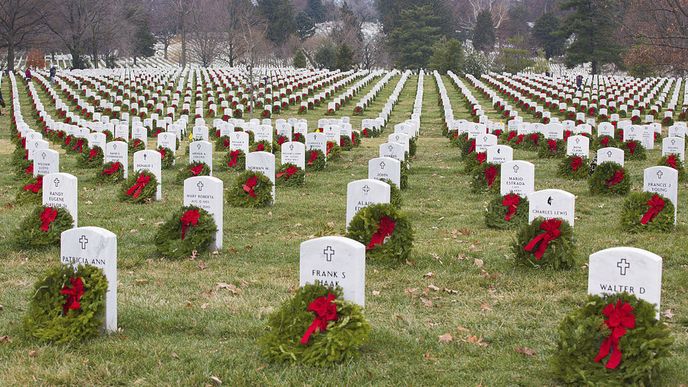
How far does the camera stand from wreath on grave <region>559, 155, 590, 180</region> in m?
17.2

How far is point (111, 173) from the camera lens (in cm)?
1697

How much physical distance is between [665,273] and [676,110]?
33.2 meters

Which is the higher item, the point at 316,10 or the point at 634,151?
the point at 316,10

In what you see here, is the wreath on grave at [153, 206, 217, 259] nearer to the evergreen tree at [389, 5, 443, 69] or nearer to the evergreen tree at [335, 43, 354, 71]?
the evergreen tree at [335, 43, 354, 71]

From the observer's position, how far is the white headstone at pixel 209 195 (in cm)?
1094

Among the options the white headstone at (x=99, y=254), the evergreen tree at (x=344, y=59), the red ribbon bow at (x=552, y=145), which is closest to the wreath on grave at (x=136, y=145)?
the red ribbon bow at (x=552, y=145)

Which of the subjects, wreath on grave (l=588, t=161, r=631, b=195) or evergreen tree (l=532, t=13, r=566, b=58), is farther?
evergreen tree (l=532, t=13, r=566, b=58)

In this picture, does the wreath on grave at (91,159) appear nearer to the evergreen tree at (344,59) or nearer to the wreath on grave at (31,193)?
the wreath on grave at (31,193)

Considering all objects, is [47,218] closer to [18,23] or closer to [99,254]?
[99,254]

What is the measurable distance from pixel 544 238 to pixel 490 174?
5946 millimetres

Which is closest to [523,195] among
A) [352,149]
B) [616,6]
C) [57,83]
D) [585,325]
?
[585,325]

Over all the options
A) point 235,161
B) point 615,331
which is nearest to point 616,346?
point 615,331

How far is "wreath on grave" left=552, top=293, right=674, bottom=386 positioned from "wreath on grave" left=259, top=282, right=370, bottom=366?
1534 millimetres

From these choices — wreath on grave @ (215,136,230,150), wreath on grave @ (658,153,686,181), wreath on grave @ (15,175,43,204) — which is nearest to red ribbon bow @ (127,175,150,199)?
wreath on grave @ (15,175,43,204)
